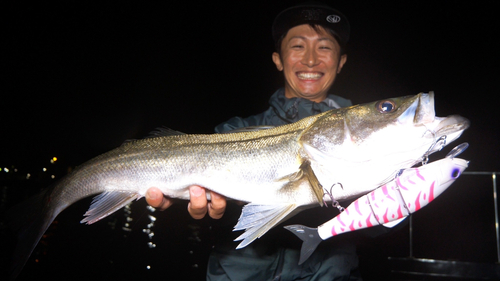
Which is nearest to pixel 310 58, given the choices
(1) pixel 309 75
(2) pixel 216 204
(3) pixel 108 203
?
(1) pixel 309 75

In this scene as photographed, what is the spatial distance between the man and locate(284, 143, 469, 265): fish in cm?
92

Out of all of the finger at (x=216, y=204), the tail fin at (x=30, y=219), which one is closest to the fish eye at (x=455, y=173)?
the finger at (x=216, y=204)

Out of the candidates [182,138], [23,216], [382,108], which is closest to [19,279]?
[23,216]

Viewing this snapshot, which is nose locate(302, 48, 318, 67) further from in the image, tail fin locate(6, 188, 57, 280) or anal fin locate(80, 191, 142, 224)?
tail fin locate(6, 188, 57, 280)

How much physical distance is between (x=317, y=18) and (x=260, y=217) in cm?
257

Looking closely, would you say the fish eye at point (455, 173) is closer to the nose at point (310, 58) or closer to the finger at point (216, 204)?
the finger at point (216, 204)

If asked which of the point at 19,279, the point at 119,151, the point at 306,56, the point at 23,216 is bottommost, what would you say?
the point at 19,279

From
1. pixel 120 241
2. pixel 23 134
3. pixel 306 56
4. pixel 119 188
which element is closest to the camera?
pixel 119 188

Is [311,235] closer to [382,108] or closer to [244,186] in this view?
[244,186]

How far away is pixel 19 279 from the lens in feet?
15.0

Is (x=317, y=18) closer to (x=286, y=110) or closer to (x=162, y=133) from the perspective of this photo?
(x=286, y=110)

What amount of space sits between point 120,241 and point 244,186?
257 inches

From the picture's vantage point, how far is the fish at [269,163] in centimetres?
170

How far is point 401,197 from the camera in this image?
1.52 metres
